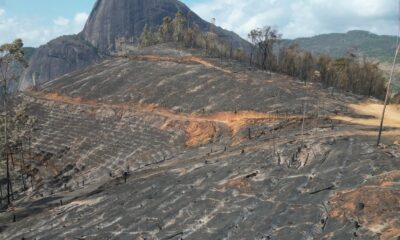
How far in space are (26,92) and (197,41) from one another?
158 feet

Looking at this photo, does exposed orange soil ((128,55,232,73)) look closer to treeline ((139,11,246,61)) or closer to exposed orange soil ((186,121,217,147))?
treeline ((139,11,246,61))

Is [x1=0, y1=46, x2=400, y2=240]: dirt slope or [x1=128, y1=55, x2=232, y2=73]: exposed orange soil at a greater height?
[x1=128, y1=55, x2=232, y2=73]: exposed orange soil

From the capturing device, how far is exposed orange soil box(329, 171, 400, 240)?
70.1 ft

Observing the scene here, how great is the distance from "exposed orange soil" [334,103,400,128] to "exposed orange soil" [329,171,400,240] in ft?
62.7

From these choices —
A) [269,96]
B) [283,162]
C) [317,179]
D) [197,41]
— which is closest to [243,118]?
[269,96]

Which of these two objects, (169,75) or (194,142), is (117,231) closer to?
(194,142)

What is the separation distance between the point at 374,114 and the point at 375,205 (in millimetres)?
30493

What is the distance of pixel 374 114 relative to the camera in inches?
2018

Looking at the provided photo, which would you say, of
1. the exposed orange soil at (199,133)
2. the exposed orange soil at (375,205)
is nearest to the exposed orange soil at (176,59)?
the exposed orange soil at (199,133)

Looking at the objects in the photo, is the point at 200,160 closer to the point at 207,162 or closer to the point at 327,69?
the point at 207,162

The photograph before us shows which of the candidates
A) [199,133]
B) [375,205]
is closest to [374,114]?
[199,133]

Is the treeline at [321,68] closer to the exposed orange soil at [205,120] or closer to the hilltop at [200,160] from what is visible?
the hilltop at [200,160]

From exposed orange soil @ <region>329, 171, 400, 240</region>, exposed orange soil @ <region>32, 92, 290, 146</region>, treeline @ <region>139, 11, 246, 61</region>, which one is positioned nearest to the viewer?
exposed orange soil @ <region>329, 171, 400, 240</region>

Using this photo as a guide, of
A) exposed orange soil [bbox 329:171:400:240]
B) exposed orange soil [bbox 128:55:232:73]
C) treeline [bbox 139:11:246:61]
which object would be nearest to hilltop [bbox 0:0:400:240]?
exposed orange soil [bbox 329:171:400:240]
